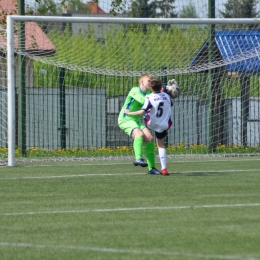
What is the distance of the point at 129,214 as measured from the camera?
8477 mm

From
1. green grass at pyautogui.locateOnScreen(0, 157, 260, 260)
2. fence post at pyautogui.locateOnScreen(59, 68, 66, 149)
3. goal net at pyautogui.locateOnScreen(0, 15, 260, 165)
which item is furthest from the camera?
fence post at pyautogui.locateOnScreen(59, 68, 66, 149)

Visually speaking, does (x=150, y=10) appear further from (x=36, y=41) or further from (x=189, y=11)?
(x=36, y=41)

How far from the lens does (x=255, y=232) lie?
7059 millimetres

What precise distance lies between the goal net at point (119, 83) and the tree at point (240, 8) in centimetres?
171

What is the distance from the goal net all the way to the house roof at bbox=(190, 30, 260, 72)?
0.02 m

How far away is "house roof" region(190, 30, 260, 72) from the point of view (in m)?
18.4

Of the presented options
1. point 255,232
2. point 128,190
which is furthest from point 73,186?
point 255,232

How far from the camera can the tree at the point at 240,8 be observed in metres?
21.0

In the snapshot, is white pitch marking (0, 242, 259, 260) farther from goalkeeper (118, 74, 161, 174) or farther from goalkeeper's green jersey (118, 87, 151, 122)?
goalkeeper's green jersey (118, 87, 151, 122)

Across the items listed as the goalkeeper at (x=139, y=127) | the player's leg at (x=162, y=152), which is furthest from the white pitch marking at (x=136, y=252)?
the goalkeeper at (x=139, y=127)

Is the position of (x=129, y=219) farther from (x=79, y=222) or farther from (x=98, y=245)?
(x=98, y=245)

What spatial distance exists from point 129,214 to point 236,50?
10.8 metres

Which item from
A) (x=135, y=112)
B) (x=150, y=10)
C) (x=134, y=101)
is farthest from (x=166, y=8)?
(x=135, y=112)

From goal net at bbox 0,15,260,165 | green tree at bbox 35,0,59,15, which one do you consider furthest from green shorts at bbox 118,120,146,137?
green tree at bbox 35,0,59,15
